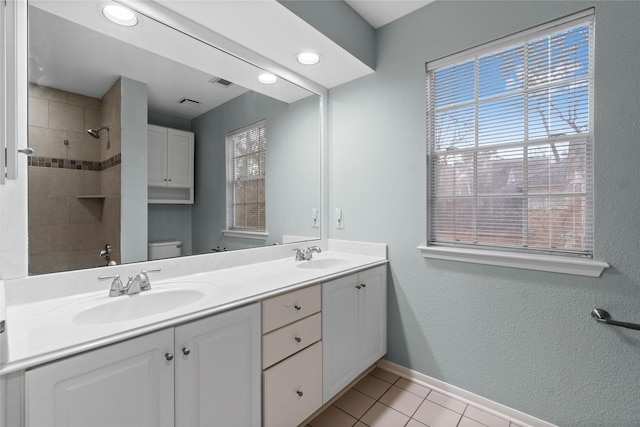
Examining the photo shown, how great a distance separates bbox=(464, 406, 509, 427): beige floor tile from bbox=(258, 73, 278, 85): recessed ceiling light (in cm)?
249

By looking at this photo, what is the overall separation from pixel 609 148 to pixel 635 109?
7.2 inches

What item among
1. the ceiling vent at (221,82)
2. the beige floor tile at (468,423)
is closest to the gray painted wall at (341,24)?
the ceiling vent at (221,82)

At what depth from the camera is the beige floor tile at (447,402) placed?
175cm

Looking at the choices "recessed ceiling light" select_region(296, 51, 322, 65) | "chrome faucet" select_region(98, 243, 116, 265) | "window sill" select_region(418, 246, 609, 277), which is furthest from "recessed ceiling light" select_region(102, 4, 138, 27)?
"window sill" select_region(418, 246, 609, 277)

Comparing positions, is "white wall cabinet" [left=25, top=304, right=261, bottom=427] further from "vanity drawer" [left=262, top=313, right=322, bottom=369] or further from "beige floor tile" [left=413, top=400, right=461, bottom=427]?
"beige floor tile" [left=413, top=400, right=461, bottom=427]

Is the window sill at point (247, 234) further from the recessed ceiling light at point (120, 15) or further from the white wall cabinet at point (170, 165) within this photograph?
the recessed ceiling light at point (120, 15)

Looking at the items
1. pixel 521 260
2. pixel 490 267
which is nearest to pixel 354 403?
pixel 490 267

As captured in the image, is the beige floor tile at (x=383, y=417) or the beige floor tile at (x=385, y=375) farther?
the beige floor tile at (x=385, y=375)

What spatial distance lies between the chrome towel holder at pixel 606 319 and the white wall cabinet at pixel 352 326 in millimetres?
1118

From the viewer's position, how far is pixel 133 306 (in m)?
1.27

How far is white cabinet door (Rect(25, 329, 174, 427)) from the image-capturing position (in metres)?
0.77

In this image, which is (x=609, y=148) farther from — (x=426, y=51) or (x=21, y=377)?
(x=21, y=377)

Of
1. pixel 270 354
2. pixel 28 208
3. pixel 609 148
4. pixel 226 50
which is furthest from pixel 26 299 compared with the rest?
pixel 609 148

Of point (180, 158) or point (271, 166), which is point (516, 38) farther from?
point (180, 158)
